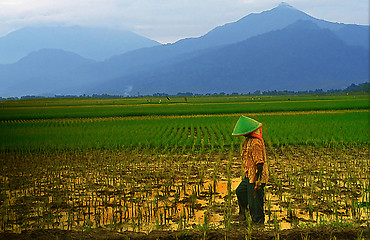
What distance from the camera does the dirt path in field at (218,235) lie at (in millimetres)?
4926

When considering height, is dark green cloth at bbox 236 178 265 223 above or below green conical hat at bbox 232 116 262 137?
below

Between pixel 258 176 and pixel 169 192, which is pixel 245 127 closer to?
pixel 258 176

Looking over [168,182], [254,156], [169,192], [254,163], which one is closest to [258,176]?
[254,163]

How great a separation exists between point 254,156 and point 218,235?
117cm

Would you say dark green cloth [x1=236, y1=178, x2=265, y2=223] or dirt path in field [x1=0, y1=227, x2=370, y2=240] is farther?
dark green cloth [x1=236, y1=178, x2=265, y2=223]

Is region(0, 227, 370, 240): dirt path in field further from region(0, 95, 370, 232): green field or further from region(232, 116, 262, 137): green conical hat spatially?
region(232, 116, 262, 137): green conical hat

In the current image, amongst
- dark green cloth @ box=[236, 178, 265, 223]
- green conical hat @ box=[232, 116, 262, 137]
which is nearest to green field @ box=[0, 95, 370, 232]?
dark green cloth @ box=[236, 178, 265, 223]

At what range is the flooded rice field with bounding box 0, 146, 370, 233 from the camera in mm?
5945

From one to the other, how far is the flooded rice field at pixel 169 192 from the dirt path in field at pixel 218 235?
32 cm

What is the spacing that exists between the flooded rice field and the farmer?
1.07 ft

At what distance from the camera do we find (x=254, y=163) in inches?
216

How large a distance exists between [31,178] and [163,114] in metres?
23.0

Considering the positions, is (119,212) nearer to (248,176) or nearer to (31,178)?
(248,176)

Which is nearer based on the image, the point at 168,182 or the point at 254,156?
the point at 254,156
